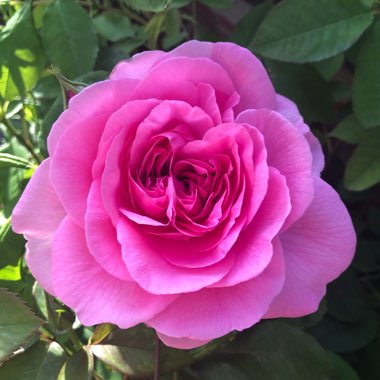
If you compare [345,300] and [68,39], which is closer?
[68,39]

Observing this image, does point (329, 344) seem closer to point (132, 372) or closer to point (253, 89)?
point (132, 372)

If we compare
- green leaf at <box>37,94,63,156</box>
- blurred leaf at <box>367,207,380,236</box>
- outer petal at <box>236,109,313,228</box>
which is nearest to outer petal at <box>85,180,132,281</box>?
outer petal at <box>236,109,313,228</box>

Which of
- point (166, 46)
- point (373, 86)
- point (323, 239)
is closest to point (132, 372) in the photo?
point (323, 239)

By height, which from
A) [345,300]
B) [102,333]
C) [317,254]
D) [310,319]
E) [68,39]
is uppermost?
[68,39]

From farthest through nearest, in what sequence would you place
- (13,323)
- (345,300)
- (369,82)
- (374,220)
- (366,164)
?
(374,220) → (345,300) → (366,164) → (369,82) → (13,323)

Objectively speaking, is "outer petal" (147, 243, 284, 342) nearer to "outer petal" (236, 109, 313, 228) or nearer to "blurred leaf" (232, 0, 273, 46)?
"outer petal" (236, 109, 313, 228)

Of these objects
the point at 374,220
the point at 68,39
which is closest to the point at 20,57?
the point at 68,39

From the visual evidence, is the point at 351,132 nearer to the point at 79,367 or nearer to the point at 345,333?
the point at 345,333
